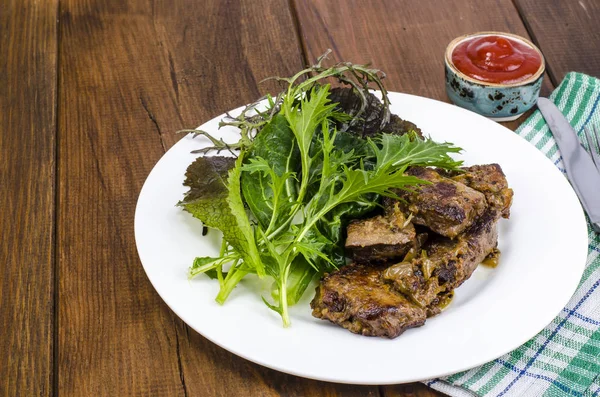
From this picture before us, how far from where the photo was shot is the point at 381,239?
273 centimetres

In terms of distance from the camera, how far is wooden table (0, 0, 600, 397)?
9.05ft

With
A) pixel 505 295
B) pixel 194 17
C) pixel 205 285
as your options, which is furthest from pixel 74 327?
pixel 194 17

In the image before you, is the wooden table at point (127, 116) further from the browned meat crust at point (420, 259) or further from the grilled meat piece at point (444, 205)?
the grilled meat piece at point (444, 205)

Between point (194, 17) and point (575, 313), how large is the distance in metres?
2.97

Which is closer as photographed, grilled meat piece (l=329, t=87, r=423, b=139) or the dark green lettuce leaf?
the dark green lettuce leaf

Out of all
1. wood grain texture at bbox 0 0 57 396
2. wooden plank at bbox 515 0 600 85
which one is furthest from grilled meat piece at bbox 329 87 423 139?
wood grain texture at bbox 0 0 57 396

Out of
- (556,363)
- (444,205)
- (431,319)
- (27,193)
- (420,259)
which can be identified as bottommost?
(27,193)

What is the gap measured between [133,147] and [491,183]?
1845mm

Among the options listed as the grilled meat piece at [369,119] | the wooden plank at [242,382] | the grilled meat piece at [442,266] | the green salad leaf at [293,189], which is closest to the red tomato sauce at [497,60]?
the grilled meat piece at [369,119]

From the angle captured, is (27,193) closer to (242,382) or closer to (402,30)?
(242,382)

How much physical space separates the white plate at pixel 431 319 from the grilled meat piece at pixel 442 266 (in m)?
0.09

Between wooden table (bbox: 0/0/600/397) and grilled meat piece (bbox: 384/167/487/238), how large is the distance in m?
0.61

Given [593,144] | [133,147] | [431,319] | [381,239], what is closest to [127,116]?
[133,147]

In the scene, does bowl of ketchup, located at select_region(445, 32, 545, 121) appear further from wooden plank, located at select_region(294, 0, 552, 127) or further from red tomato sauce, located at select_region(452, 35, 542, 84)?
wooden plank, located at select_region(294, 0, 552, 127)
